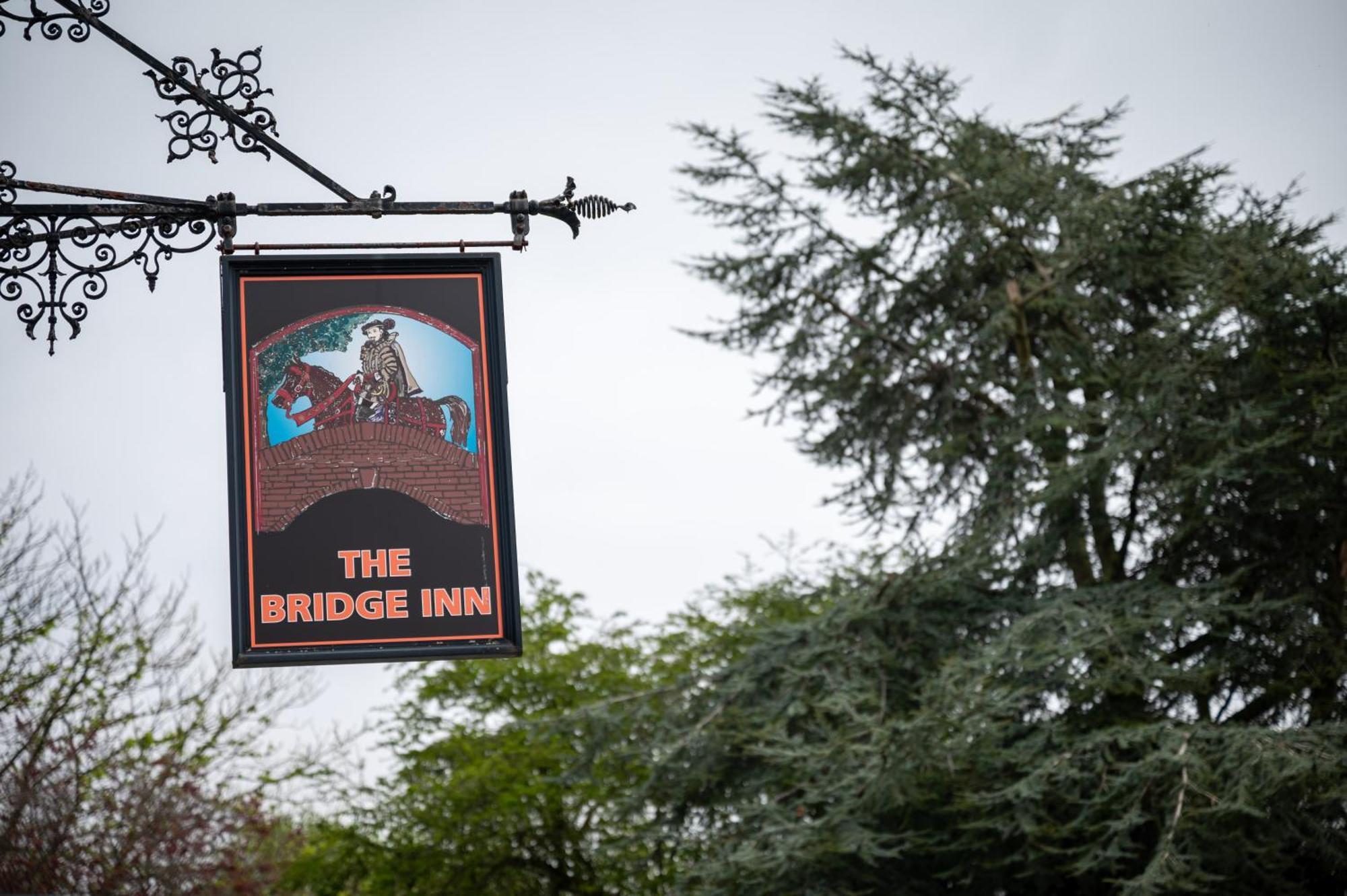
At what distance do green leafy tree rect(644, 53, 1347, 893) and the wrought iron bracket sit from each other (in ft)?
34.2

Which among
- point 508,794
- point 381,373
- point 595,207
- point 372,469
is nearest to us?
point 372,469

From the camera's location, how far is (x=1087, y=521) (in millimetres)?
18406

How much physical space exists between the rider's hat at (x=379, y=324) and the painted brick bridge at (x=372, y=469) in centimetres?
38

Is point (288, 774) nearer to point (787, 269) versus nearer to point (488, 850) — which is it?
point (488, 850)

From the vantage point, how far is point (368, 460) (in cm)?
566

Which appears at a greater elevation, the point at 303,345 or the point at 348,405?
the point at 303,345

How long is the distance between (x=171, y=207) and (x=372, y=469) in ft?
4.42

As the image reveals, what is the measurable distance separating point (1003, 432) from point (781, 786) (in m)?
5.31

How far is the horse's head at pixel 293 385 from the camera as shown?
5668 mm

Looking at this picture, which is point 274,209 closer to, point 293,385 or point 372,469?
point 293,385

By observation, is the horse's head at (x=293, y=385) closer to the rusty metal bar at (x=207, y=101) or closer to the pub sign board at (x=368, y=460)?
the pub sign board at (x=368, y=460)

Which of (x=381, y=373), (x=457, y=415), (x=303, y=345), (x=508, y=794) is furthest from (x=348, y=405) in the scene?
(x=508, y=794)

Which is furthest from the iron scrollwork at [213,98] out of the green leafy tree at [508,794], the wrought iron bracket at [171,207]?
the green leafy tree at [508,794]

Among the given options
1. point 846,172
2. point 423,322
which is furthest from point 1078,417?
point 423,322
